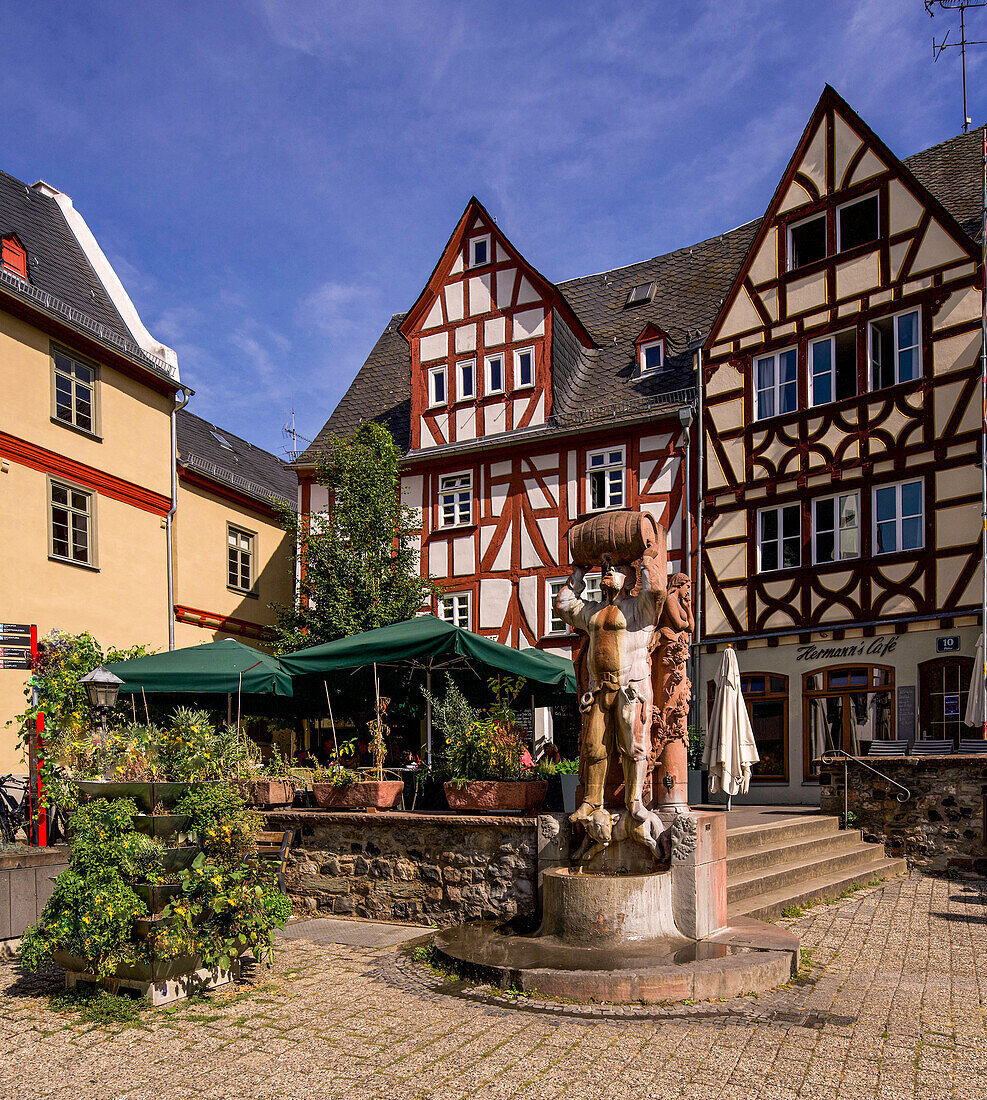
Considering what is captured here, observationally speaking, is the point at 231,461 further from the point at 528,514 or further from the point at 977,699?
the point at 977,699

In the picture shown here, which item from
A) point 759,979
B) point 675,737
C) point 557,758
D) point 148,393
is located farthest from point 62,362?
point 759,979

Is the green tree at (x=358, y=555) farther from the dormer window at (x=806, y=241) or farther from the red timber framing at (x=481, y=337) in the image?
the dormer window at (x=806, y=241)

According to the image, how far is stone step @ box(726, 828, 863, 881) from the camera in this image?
9242mm

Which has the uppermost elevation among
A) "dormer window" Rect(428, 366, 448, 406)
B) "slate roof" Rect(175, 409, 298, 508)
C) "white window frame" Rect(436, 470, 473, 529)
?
"dormer window" Rect(428, 366, 448, 406)

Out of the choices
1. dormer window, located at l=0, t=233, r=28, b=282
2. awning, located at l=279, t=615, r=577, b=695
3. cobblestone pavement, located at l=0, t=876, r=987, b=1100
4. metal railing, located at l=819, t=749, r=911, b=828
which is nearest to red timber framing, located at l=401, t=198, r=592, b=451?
dormer window, located at l=0, t=233, r=28, b=282

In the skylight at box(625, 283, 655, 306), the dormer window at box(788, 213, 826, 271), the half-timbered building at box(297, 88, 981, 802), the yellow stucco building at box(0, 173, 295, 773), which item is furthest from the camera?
the skylight at box(625, 283, 655, 306)

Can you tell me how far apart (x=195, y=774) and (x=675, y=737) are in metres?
3.32

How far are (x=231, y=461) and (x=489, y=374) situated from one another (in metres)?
8.22

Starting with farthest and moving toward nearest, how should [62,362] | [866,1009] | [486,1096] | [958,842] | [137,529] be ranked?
[137,529] → [62,362] → [958,842] → [866,1009] → [486,1096]

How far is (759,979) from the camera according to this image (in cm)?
613

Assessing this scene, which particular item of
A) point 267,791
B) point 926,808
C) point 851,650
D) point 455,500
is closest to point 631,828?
point 267,791

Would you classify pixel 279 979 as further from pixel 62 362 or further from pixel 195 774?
pixel 62 362

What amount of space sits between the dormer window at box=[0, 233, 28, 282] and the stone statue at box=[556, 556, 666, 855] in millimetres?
15654

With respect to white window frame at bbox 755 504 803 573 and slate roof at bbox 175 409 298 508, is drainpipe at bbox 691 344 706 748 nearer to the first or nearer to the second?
white window frame at bbox 755 504 803 573
